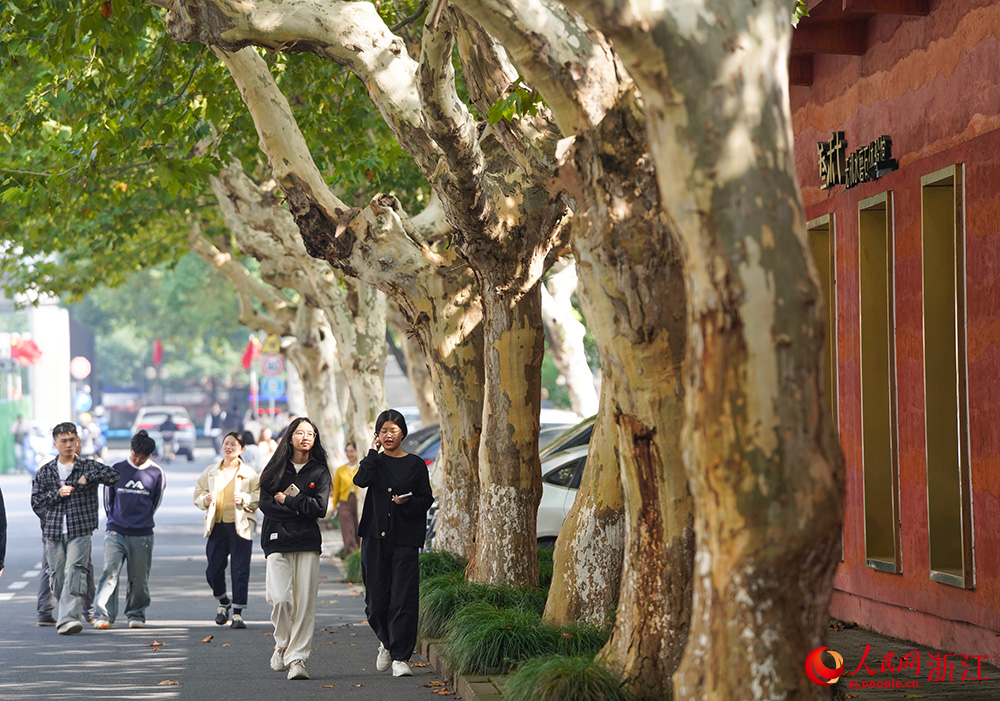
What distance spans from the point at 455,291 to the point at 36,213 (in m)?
7.87

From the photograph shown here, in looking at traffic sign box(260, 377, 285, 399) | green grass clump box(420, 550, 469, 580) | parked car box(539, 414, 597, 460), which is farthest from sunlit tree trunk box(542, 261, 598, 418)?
traffic sign box(260, 377, 285, 399)

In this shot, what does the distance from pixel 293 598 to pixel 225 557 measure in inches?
120

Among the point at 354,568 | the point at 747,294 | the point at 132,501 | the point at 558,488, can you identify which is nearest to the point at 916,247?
Answer: the point at 558,488

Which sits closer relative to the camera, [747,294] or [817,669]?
[747,294]

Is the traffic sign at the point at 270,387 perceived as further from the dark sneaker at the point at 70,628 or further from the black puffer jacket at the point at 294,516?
the black puffer jacket at the point at 294,516

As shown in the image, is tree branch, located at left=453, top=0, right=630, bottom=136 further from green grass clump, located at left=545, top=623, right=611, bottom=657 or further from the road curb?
the road curb

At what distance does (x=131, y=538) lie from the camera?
1204 centimetres

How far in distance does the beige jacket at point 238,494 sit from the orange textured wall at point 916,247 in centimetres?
524

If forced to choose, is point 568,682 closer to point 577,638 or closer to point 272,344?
point 577,638

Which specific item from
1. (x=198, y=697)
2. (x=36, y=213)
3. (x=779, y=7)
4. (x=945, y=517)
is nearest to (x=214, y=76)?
(x=36, y=213)

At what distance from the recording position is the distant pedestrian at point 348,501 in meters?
16.0

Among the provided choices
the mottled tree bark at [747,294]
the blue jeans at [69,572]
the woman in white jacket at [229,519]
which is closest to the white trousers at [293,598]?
the woman in white jacket at [229,519]

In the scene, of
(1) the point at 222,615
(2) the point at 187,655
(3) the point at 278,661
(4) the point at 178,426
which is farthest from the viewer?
(4) the point at 178,426

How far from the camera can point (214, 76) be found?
13.3 metres
